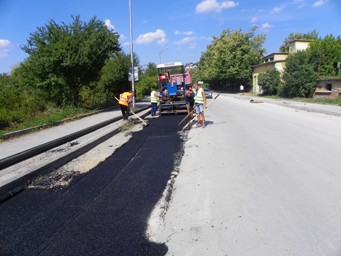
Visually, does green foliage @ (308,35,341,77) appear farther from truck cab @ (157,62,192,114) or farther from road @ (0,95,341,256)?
road @ (0,95,341,256)

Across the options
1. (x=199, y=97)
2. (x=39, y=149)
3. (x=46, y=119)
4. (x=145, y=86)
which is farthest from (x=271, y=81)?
(x=39, y=149)

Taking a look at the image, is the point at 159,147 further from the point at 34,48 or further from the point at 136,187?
the point at 34,48

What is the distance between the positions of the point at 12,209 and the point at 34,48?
16709mm

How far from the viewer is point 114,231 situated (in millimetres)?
4152

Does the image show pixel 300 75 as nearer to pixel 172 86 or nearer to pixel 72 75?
pixel 172 86

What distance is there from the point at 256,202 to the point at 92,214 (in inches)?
93.1

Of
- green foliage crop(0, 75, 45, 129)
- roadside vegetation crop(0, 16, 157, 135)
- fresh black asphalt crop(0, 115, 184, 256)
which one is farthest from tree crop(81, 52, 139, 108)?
fresh black asphalt crop(0, 115, 184, 256)

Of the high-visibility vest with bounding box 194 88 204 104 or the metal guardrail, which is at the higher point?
the high-visibility vest with bounding box 194 88 204 104

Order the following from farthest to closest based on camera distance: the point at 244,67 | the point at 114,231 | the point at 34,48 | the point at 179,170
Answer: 1. the point at 244,67
2. the point at 34,48
3. the point at 179,170
4. the point at 114,231

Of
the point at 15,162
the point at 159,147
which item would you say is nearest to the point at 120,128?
the point at 159,147

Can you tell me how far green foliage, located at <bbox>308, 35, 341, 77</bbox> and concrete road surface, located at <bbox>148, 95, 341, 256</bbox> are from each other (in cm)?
3018

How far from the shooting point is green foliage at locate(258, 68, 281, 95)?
41781 millimetres

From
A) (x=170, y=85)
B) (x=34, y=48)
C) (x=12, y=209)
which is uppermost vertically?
(x=34, y=48)

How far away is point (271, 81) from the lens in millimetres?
42469
